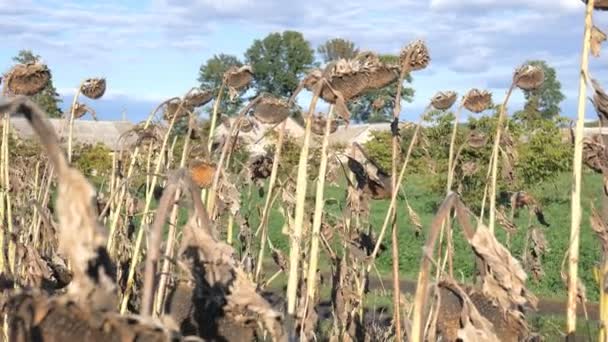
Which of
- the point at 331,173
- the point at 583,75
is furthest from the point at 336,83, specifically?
the point at 331,173

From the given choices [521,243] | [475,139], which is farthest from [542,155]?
[475,139]

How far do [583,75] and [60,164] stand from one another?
2217 millimetres

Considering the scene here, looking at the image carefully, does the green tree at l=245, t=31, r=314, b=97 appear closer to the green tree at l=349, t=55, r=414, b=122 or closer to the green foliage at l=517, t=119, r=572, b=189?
the green foliage at l=517, t=119, r=572, b=189

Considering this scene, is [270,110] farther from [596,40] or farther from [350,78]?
[596,40]

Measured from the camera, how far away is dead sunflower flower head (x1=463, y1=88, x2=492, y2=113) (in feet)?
15.5

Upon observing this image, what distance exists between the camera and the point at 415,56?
3689 millimetres

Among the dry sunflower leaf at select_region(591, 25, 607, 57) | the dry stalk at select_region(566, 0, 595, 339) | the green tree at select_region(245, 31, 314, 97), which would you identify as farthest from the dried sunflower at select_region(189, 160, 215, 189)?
the green tree at select_region(245, 31, 314, 97)

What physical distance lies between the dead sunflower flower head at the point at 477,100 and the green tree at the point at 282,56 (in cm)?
3624

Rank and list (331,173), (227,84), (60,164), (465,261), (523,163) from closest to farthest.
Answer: (60,164)
(227,84)
(331,173)
(523,163)
(465,261)

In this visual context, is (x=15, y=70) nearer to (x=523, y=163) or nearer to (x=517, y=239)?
(x=523, y=163)

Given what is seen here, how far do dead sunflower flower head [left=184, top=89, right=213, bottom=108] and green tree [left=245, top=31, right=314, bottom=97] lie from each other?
3635 cm

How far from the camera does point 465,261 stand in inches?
696

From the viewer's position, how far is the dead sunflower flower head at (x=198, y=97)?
4566 mm

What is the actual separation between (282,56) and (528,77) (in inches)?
A: 1799
